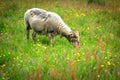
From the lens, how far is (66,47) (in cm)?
921

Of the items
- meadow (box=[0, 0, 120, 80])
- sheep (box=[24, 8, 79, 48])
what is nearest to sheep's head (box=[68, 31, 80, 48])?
sheep (box=[24, 8, 79, 48])

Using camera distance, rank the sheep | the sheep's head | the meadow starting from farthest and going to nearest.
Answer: the sheep
the sheep's head
the meadow

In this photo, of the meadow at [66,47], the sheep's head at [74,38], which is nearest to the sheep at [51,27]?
the sheep's head at [74,38]

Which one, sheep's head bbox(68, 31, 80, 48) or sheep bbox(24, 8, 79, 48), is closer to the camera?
sheep's head bbox(68, 31, 80, 48)

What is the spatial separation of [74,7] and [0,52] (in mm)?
9928

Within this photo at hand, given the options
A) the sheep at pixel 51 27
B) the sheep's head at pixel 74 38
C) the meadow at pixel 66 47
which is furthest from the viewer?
the sheep at pixel 51 27

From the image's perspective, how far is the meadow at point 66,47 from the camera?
5676mm

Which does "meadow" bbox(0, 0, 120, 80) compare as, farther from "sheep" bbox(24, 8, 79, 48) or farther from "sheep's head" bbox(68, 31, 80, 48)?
"sheep" bbox(24, 8, 79, 48)

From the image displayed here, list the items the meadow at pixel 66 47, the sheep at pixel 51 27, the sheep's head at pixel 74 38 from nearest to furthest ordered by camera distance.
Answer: the meadow at pixel 66 47, the sheep's head at pixel 74 38, the sheep at pixel 51 27

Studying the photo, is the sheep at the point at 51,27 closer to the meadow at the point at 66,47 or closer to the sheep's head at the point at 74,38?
the sheep's head at the point at 74,38

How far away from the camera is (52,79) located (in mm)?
5309

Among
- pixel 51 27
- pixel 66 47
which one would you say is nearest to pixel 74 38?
pixel 66 47

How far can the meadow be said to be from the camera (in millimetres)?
5676

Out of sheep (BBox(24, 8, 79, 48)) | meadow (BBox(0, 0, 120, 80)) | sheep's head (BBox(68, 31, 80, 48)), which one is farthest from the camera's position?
sheep (BBox(24, 8, 79, 48))
